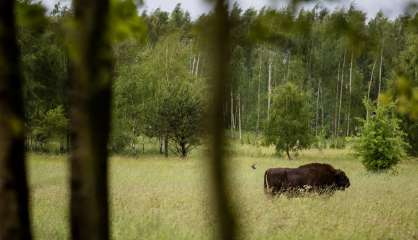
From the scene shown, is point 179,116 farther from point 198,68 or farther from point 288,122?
point 198,68

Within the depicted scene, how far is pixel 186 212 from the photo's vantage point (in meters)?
12.3

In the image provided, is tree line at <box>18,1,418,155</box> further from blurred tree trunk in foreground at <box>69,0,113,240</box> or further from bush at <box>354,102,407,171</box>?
bush at <box>354,102,407,171</box>

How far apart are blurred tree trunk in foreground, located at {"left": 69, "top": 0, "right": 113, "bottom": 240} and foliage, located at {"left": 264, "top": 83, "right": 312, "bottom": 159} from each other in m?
36.2

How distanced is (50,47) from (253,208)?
27.7 metres

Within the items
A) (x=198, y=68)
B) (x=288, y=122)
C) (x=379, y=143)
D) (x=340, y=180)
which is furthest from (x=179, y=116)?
(x=198, y=68)

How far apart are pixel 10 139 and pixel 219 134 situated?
4.20ft

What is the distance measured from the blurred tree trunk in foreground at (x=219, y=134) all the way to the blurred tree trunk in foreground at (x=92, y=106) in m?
0.45

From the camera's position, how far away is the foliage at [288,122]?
3800 centimetres

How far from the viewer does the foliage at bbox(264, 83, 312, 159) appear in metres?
38.0

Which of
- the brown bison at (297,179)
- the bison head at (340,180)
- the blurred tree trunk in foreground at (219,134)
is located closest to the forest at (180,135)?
the blurred tree trunk in foreground at (219,134)

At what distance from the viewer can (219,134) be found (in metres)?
1.29

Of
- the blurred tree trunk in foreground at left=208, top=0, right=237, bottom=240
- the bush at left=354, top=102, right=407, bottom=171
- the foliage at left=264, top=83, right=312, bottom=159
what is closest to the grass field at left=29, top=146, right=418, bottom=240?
the blurred tree trunk in foreground at left=208, top=0, right=237, bottom=240

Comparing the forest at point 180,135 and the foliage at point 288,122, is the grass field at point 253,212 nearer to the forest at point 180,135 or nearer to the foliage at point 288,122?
the forest at point 180,135

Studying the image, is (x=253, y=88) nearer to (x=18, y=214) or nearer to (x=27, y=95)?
(x=27, y=95)
